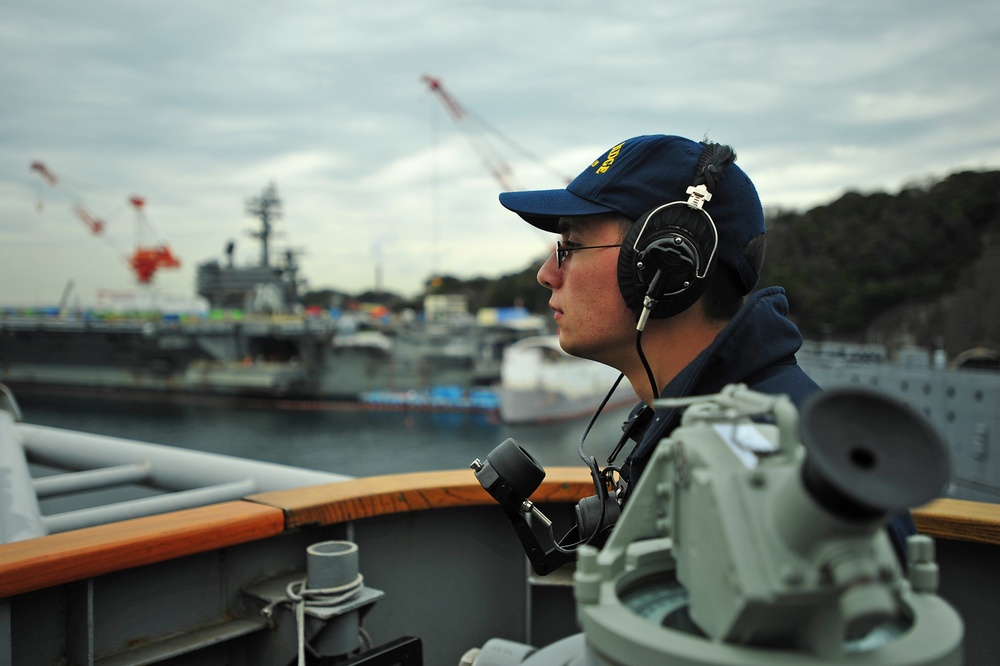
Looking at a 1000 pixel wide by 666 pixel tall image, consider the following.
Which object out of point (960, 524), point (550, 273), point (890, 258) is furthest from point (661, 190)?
point (890, 258)

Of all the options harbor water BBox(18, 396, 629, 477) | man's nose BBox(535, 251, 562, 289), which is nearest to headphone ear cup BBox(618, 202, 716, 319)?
man's nose BBox(535, 251, 562, 289)

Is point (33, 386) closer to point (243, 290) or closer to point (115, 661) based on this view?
point (243, 290)

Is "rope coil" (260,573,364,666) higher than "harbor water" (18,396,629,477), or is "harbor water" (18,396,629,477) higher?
"rope coil" (260,573,364,666)

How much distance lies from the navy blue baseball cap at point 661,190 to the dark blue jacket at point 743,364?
21cm

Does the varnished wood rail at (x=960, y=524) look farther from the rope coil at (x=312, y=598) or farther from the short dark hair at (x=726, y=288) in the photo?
the rope coil at (x=312, y=598)

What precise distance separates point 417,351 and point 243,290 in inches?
804

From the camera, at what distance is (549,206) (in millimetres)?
1465

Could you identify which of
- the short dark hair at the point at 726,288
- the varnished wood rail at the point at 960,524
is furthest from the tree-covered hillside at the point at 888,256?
the short dark hair at the point at 726,288

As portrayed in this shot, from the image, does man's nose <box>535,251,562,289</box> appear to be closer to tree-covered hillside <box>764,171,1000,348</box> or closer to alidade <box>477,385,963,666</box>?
alidade <box>477,385,963,666</box>

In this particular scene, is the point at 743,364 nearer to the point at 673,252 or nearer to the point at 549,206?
the point at 673,252

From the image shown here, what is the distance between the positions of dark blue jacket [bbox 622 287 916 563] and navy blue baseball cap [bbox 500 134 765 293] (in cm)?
21

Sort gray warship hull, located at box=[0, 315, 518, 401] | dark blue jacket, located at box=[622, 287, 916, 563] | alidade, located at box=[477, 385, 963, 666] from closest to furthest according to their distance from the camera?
alidade, located at box=[477, 385, 963, 666] → dark blue jacket, located at box=[622, 287, 916, 563] → gray warship hull, located at box=[0, 315, 518, 401]

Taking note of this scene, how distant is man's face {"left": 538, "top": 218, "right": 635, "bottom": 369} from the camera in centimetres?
145

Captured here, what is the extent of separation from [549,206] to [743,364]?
0.53 meters
